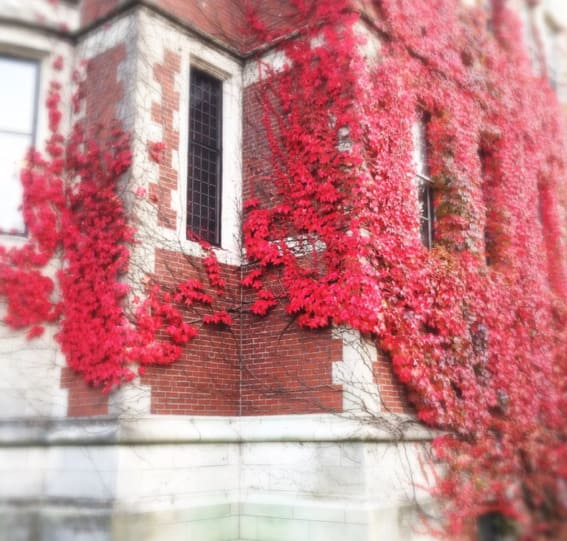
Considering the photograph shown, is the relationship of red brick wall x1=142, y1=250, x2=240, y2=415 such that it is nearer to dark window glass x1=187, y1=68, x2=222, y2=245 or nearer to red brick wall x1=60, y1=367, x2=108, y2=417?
red brick wall x1=60, y1=367, x2=108, y2=417

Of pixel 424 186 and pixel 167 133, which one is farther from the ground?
pixel 167 133

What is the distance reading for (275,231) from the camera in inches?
378

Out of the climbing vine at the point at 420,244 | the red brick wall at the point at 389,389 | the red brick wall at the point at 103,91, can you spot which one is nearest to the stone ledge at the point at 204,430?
the red brick wall at the point at 389,389

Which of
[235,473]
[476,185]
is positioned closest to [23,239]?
[235,473]

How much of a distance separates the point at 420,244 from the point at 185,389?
12.4 ft

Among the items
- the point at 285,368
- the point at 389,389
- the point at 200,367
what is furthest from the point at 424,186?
the point at 200,367

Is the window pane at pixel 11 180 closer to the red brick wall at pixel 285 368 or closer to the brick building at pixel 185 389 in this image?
the brick building at pixel 185 389

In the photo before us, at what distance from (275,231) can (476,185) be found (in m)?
3.75

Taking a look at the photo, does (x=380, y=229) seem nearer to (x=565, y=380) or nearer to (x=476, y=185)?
(x=476, y=185)

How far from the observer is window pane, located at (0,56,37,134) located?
944 centimetres

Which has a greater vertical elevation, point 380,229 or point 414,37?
point 414,37

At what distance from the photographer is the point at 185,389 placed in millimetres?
8812

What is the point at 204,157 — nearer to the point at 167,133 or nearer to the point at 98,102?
the point at 167,133

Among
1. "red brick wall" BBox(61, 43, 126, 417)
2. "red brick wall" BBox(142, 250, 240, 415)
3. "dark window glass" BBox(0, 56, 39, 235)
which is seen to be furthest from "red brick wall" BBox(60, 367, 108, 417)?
"dark window glass" BBox(0, 56, 39, 235)
